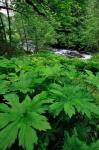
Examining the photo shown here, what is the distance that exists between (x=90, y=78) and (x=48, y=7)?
15168 mm

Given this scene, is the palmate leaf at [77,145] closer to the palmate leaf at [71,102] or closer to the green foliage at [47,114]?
the green foliage at [47,114]

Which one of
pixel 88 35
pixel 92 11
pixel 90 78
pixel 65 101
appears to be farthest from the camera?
pixel 92 11

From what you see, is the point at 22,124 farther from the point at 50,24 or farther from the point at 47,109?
the point at 50,24

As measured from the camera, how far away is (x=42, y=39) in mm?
28078

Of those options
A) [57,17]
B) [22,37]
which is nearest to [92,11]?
[22,37]

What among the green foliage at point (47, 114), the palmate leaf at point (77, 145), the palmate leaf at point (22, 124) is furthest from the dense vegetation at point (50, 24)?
the palmate leaf at point (77, 145)

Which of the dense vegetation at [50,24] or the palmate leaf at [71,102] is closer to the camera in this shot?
the palmate leaf at [71,102]

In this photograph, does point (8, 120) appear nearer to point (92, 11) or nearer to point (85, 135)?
point (85, 135)

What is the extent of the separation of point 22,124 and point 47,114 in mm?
753

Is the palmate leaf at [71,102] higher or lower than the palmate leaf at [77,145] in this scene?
higher

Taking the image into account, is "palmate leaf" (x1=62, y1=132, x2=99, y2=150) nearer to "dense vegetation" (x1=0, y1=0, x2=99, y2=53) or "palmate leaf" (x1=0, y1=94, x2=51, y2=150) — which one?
"palmate leaf" (x1=0, y1=94, x2=51, y2=150)

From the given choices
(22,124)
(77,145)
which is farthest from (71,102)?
(22,124)

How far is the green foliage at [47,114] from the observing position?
234 centimetres

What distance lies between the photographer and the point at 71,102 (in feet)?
8.87
